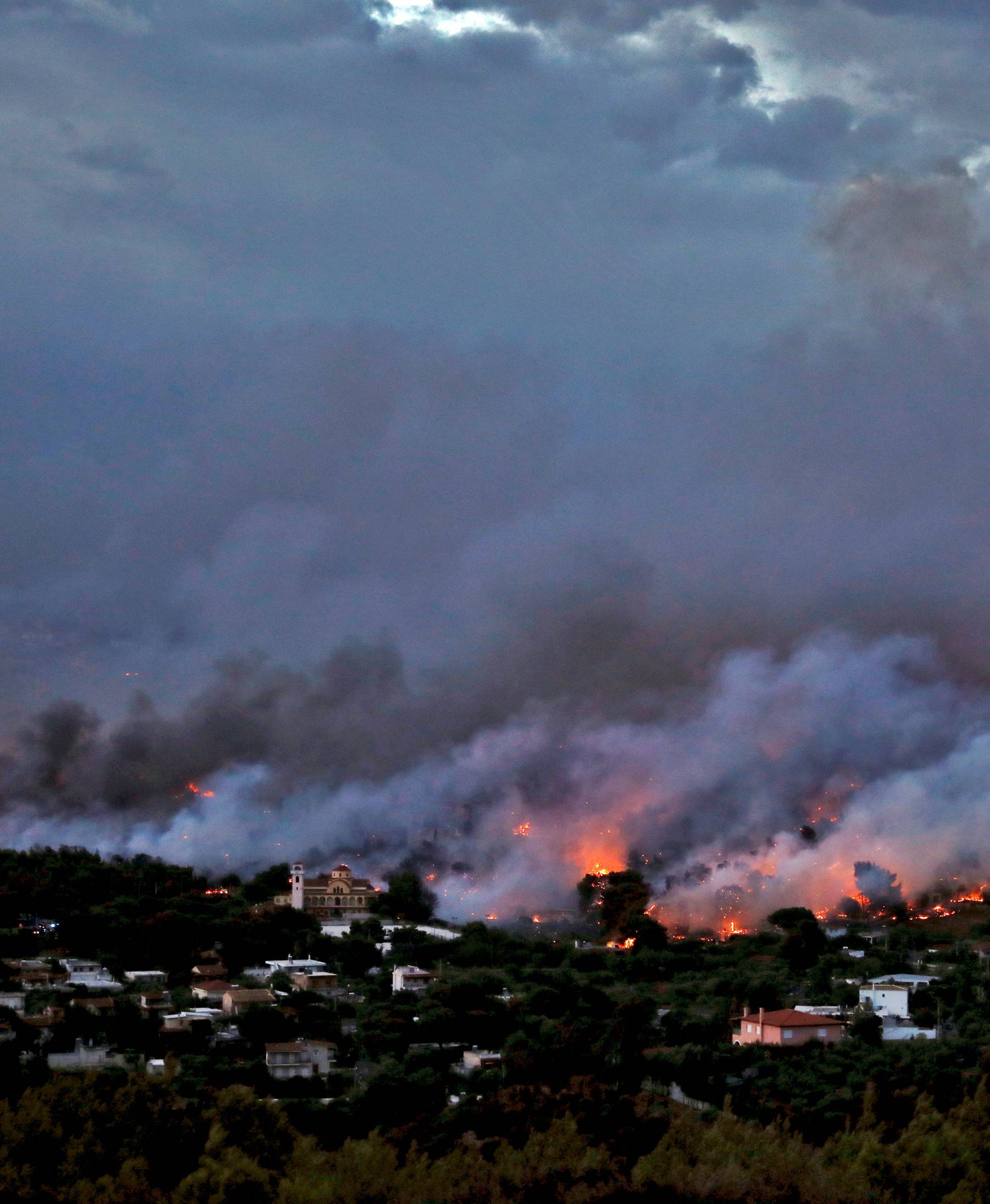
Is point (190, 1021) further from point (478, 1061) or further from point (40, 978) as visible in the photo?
point (40, 978)

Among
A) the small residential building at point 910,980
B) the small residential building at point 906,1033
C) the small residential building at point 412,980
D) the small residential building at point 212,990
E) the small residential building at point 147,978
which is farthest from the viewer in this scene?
the small residential building at point 412,980

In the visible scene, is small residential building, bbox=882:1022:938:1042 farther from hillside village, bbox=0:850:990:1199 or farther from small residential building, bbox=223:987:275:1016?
small residential building, bbox=223:987:275:1016

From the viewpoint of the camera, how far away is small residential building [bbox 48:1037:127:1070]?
28.5 m

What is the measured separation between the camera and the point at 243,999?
35.5 m

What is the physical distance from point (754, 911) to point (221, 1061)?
25015 millimetres

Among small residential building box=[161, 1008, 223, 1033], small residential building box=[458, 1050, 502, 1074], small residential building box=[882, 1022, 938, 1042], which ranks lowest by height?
small residential building box=[458, 1050, 502, 1074]

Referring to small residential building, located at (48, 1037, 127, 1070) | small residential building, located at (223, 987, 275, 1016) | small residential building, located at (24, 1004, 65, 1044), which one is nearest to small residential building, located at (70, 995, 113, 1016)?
small residential building, located at (24, 1004, 65, 1044)

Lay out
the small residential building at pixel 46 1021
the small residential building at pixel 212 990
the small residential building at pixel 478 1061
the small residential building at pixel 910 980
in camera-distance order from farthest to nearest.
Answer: the small residential building at pixel 910 980, the small residential building at pixel 212 990, the small residential building at pixel 46 1021, the small residential building at pixel 478 1061

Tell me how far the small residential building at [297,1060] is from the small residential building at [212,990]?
20.5 ft

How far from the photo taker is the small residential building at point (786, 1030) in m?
31.3

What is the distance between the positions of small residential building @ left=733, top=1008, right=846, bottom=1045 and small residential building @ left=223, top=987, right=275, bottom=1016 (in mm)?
9880

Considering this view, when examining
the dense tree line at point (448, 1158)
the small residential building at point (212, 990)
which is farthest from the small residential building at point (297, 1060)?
the dense tree line at point (448, 1158)

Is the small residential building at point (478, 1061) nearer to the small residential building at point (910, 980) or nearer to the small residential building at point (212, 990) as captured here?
the small residential building at point (212, 990)

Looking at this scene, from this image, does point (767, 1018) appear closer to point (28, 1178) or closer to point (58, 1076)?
point (58, 1076)
